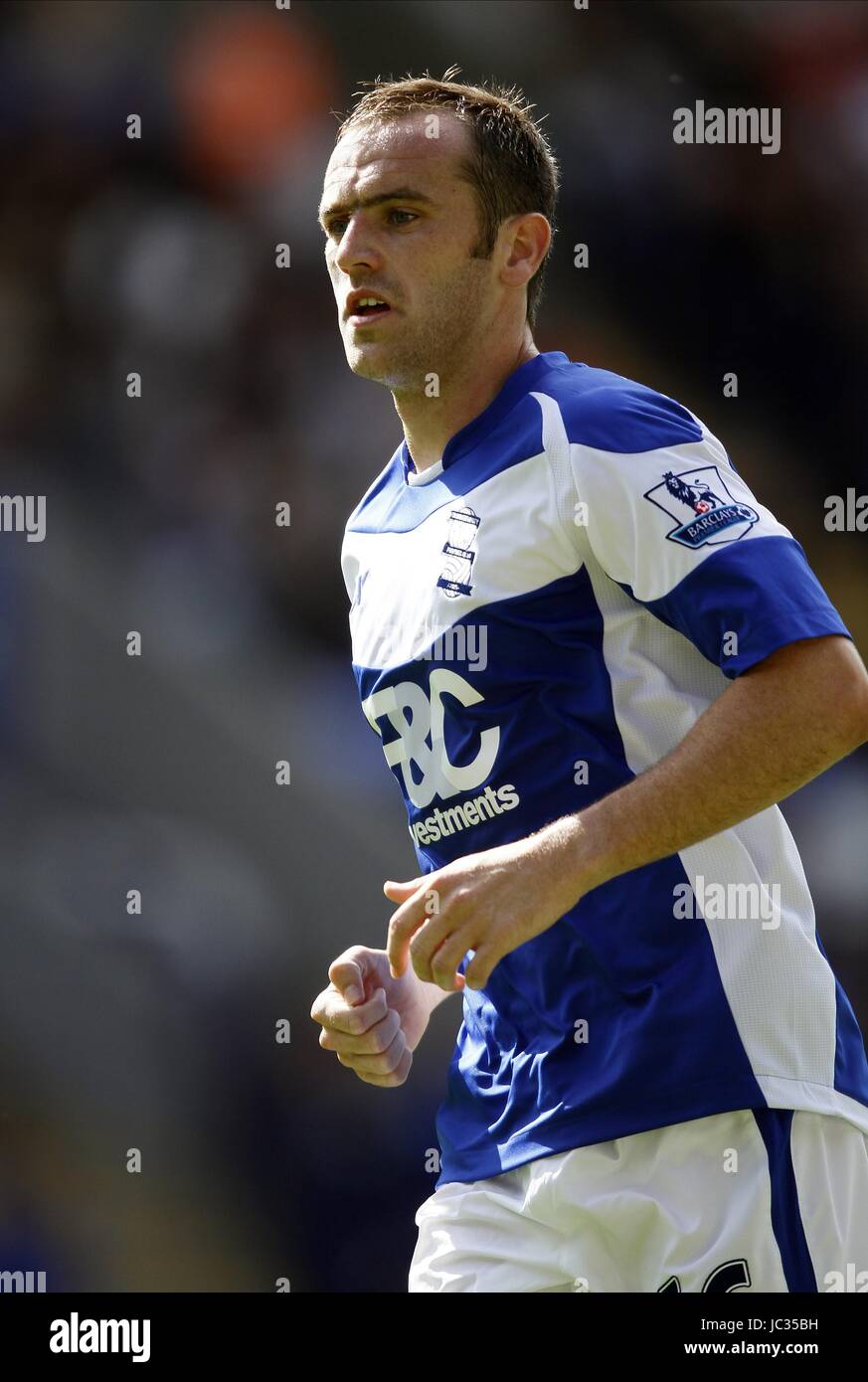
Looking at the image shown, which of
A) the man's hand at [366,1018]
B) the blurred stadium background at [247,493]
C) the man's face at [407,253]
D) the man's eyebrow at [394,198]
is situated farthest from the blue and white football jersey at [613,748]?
the blurred stadium background at [247,493]

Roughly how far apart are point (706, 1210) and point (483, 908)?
1.67 feet

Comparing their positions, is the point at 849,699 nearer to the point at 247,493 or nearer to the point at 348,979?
the point at 348,979

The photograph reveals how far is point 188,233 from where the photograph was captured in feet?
13.6

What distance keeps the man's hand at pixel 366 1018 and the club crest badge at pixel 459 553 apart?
1.56ft

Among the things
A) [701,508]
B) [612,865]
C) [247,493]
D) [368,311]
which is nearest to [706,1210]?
[612,865]

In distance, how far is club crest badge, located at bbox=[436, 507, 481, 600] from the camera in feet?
6.30

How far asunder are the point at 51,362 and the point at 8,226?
40cm

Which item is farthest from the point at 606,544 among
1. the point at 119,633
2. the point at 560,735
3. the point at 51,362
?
the point at 51,362

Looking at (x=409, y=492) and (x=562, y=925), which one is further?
(x=409, y=492)

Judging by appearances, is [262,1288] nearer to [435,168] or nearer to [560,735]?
[560,735]

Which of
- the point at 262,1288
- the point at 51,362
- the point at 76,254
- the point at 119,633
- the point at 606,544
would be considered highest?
the point at 76,254

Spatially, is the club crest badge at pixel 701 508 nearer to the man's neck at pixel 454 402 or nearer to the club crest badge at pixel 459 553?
the club crest badge at pixel 459 553

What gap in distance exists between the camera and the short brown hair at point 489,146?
226 cm

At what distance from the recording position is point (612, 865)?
161cm
